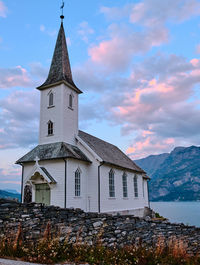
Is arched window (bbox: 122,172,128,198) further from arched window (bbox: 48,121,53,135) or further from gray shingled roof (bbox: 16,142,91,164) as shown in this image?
arched window (bbox: 48,121,53,135)

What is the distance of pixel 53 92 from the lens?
22469 millimetres

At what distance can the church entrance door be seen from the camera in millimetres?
19047

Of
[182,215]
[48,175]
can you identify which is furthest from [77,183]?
[182,215]

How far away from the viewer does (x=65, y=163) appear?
1878 cm

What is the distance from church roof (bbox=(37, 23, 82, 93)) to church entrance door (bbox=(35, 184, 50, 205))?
9550mm

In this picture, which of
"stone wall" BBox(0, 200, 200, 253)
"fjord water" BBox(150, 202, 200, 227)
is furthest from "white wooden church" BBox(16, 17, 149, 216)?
"fjord water" BBox(150, 202, 200, 227)

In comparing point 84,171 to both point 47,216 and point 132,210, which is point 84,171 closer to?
point 132,210

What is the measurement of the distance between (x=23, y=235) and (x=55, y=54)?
20793 millimetres

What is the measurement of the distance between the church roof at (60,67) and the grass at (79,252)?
1627 centimetres

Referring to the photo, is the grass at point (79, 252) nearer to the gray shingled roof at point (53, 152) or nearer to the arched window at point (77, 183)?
the gray shingled roof at point (53, 152)

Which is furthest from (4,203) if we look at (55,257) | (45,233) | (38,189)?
(38,189)

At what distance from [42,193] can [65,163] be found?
333 centimetres

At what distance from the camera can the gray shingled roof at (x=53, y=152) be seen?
62.8 feet

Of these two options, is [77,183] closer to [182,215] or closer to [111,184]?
[111,184]
